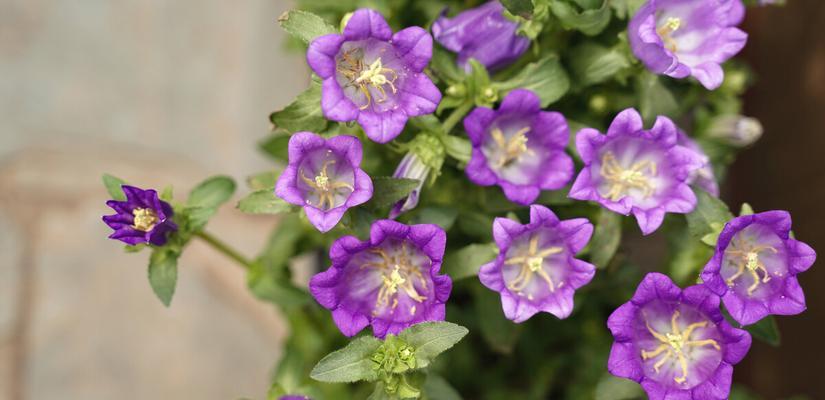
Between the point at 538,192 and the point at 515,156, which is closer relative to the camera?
the point at 538,192

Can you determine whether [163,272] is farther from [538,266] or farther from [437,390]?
[538,266]

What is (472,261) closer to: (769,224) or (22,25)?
(769,224)

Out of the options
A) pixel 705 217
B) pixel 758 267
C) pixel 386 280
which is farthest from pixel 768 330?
pixel 386 280

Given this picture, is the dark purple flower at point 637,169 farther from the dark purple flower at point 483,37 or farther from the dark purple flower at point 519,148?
the dark purple flower at point 483,37

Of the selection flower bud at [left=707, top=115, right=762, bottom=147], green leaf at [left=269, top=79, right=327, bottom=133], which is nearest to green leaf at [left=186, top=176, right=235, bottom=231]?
green leaf at [left=269, top=79, right=327, bottom=133]

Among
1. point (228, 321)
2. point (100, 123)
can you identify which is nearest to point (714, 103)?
point (228, 321)

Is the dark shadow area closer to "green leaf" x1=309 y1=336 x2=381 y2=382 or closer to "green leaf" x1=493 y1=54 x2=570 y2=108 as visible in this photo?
"green leaf" x1=493 y1=54 x2=570 y2=108

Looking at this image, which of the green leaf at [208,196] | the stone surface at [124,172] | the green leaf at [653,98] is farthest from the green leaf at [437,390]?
the stone surface at [124,172]
